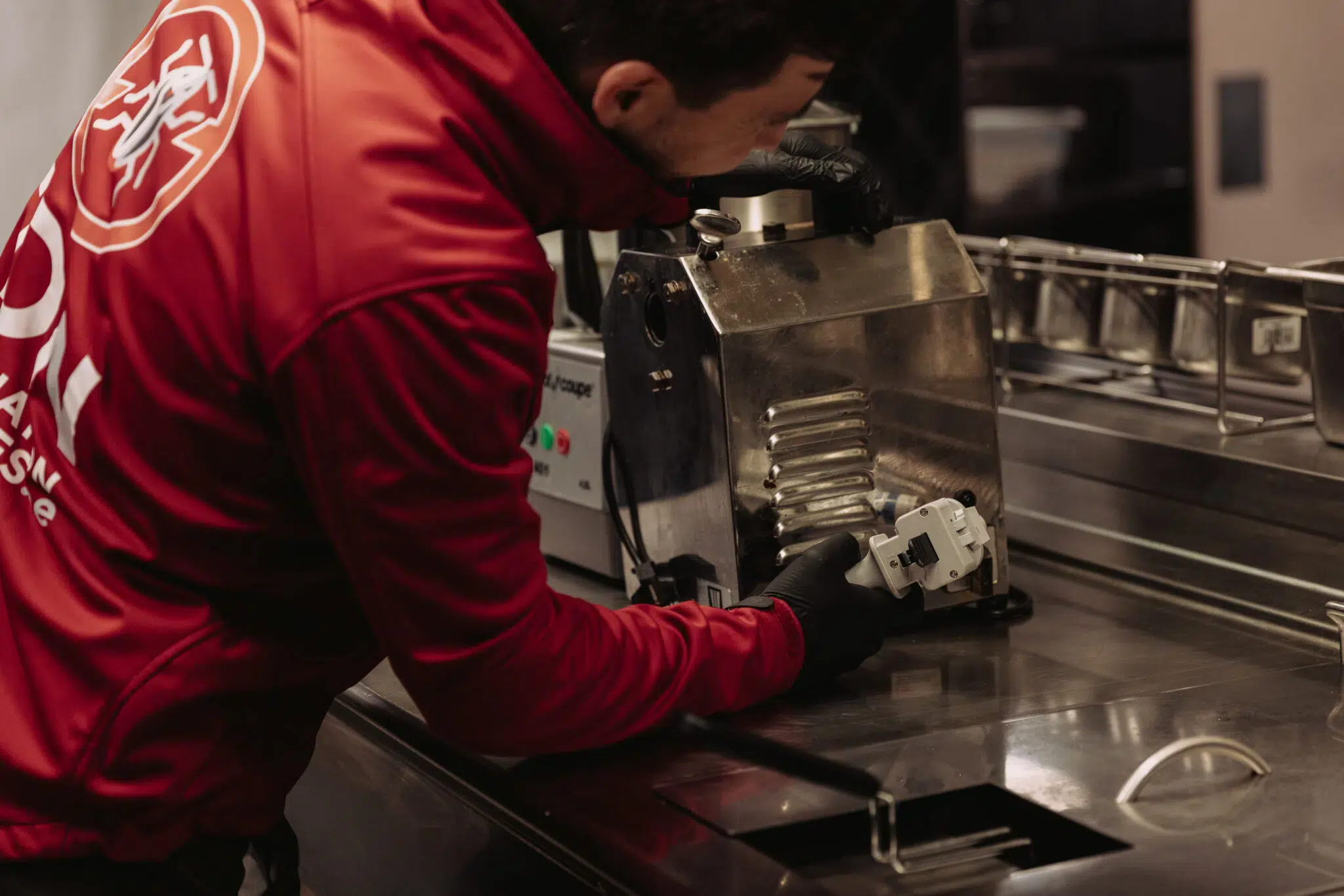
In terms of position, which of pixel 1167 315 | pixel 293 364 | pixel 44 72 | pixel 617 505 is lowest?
pixel 617 505

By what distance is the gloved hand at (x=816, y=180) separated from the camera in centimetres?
124

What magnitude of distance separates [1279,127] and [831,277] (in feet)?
10.8

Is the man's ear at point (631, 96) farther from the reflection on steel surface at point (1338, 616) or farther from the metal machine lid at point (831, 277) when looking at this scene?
the reflection on steel surface at point (1338, 616)

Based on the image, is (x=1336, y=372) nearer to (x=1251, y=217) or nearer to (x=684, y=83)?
(x=684, y=83)

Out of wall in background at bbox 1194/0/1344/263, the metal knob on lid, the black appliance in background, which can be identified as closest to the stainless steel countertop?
the metal knob on lid

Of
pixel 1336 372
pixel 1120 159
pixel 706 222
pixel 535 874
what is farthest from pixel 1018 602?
pixel 1120 159

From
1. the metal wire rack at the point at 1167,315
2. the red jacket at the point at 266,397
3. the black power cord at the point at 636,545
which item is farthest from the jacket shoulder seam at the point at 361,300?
the metal wire rack at the point at 1167,315

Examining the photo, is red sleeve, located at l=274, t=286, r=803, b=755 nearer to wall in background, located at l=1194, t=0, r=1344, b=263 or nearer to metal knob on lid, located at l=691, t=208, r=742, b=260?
metal knob on lid, located at l=691, t=208, r=742, b=260

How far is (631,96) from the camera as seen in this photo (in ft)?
2.68

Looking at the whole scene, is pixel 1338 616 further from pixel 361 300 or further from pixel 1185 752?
pixel 361 300

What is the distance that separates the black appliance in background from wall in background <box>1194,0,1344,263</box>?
0.21ft

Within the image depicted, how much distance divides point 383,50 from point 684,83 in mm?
156

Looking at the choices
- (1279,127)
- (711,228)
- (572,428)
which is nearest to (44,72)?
(572,428)

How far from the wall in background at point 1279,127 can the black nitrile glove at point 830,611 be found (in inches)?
128
